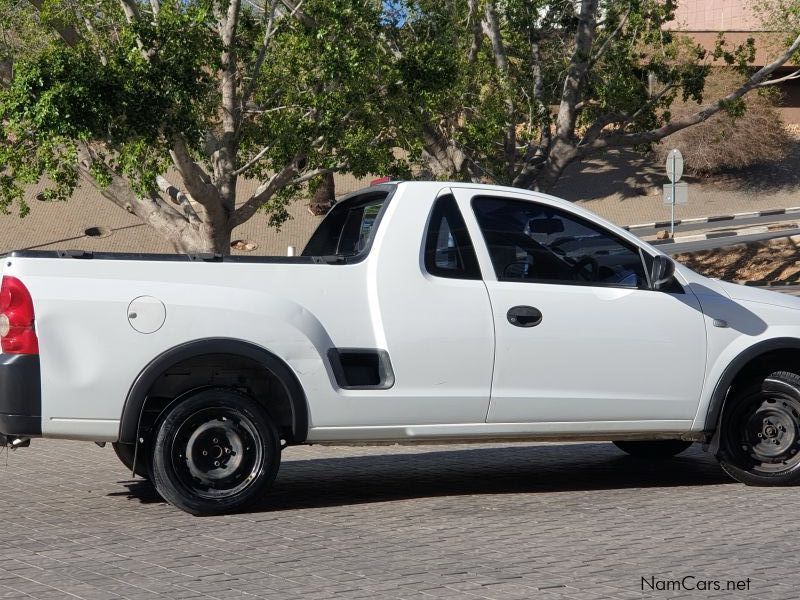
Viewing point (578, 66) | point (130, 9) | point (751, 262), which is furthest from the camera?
point (751, 262)

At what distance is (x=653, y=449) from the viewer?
9.55 meters

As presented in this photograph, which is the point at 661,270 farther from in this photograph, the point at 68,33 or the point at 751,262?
the point at 751,262

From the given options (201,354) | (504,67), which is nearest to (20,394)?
(201,354)

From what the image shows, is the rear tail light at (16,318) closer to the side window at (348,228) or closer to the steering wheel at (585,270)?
the side window at (348,228)

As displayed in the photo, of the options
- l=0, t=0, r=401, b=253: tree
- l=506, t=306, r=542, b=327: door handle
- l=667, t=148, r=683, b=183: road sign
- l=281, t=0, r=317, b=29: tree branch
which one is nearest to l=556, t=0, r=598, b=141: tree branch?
l=667, t=148, r=683, b=183: road sign

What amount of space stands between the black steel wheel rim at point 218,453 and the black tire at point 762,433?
3055mm

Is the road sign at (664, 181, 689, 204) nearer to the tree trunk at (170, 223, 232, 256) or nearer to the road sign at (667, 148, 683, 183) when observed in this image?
the road sign at (667, 148, 683, 183)

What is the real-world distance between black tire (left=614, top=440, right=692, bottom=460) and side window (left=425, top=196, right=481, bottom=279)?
2712 mm

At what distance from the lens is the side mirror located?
759cm

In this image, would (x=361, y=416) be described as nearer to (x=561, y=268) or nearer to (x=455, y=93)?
(x=561, y=268)

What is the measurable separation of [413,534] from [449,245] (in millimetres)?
A: 1839

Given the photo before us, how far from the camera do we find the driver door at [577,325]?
7.48 meters

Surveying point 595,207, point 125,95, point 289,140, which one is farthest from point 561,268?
point 595,207

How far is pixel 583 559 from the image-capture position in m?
6.03
